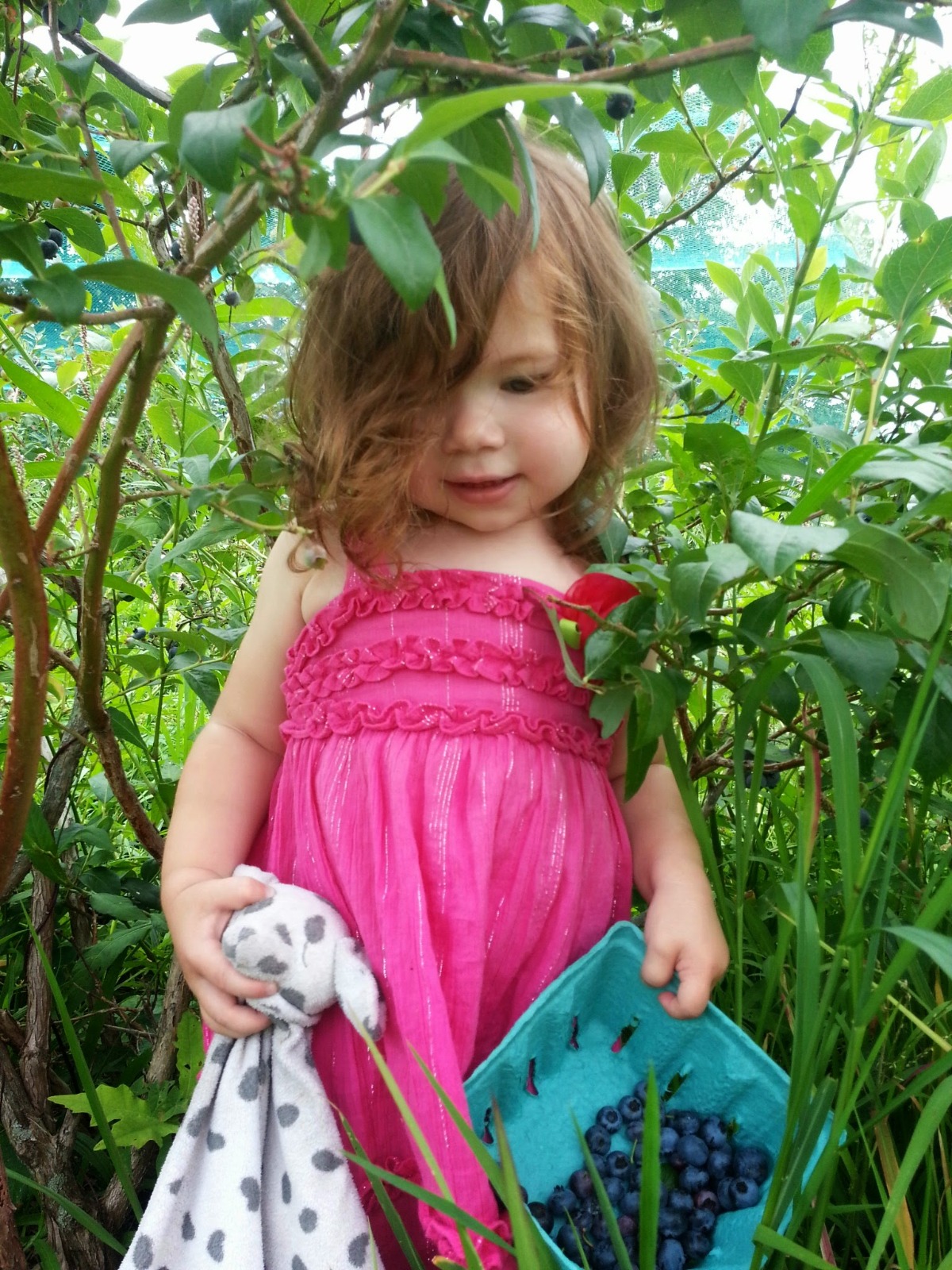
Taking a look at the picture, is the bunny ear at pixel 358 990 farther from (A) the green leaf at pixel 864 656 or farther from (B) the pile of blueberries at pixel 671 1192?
(A) the green leaf at pixel 864 656

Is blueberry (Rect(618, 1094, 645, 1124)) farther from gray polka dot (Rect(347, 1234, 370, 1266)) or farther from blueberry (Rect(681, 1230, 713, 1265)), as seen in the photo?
gray polka dot (Rect(347, 1234, 370, 1266))

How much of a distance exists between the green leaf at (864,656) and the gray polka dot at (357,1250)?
2.02 feet

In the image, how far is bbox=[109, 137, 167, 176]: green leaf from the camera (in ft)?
2.43

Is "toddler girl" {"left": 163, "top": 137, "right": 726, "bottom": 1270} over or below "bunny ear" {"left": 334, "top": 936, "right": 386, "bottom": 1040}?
over

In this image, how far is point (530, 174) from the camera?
619 millimetres

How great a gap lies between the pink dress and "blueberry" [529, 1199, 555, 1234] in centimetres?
11

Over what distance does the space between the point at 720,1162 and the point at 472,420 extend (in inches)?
26.4

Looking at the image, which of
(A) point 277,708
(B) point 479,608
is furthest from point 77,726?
(B) point 479,608

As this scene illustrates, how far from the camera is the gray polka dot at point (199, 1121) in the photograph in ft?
3.16

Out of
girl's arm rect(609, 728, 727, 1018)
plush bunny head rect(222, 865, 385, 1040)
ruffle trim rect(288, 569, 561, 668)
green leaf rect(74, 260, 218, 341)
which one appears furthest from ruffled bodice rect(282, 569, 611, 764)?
green leaf rect(74, 260, 218, 341)

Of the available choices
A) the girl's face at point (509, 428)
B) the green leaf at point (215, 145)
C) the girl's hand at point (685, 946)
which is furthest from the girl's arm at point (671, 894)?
the green leaf at point (215, 145)

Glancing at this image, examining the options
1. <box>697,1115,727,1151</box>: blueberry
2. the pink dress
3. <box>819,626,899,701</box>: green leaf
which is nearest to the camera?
<box>819,626,899,701</box>: green leaf

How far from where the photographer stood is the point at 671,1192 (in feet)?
2.85

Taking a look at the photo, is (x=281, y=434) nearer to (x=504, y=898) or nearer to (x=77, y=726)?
(x=77, y=726)
